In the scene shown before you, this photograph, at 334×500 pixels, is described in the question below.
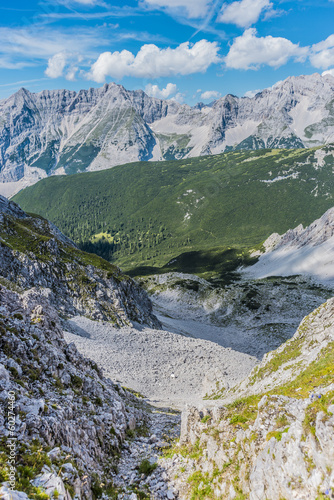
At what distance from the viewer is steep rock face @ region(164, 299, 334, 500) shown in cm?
1227

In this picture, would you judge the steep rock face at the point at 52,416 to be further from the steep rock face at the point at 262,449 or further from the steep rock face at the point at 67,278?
the steep rock face at the point at 67,278

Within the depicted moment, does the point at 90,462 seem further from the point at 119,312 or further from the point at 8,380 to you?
the point at 119,312

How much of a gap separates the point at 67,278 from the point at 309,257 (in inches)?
5530

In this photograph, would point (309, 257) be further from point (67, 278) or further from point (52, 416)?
point (52, 416)

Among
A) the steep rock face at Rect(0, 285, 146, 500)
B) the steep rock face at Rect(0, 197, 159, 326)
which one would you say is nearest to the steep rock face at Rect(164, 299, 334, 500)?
the steep rock face at Rect(0, 285, 146, 500)

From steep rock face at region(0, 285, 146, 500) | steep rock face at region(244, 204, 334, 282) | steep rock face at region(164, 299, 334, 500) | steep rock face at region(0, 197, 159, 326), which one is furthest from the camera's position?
steep rock face at region(244, 204, 334, 282)

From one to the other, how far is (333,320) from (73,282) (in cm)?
5578

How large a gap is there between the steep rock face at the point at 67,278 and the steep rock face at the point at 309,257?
106540 millimetres

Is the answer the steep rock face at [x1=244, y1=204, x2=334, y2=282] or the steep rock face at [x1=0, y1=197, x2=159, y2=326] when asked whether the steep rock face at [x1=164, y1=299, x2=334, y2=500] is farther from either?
the steep rock face at [x1=244, y1=204, x2=334, y2=282]

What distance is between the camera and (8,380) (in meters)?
18.1

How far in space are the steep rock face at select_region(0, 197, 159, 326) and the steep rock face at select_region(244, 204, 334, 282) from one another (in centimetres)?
10654

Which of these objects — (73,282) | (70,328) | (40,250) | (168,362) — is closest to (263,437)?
(168,362)

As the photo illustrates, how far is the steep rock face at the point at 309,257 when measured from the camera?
6142 inches

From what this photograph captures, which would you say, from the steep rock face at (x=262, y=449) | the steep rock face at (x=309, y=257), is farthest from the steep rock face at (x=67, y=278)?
the steep rock face at (x=309, y=257)
